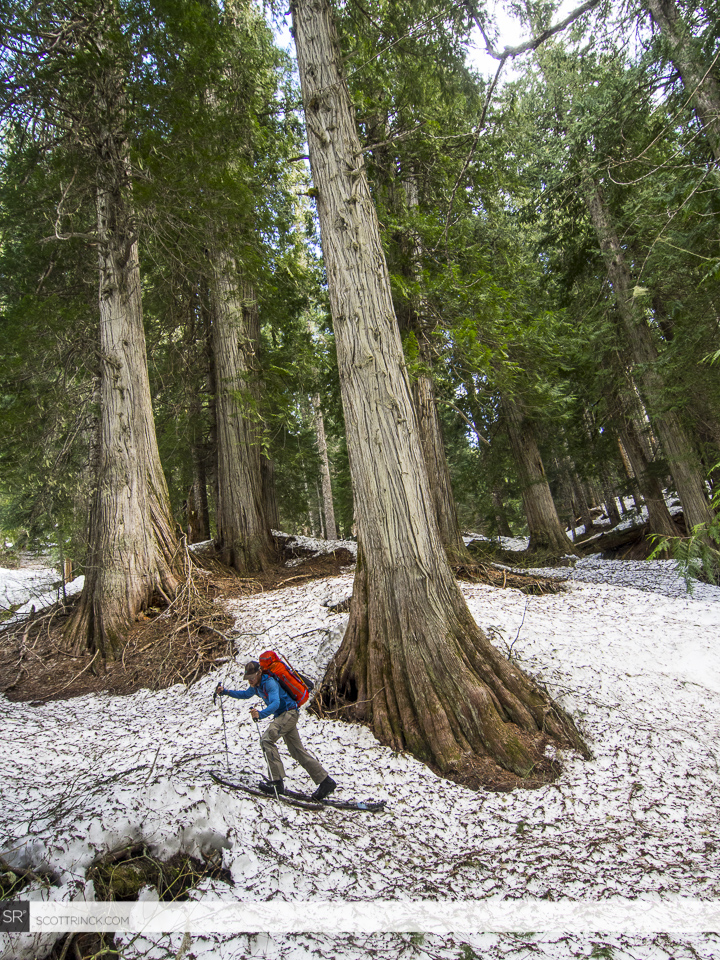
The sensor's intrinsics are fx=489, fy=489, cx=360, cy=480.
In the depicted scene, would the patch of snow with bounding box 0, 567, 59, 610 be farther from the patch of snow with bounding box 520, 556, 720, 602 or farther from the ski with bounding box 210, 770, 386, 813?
the patch of snow with bounding box 520, 556, 720, 602

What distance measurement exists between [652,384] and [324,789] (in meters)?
9.52

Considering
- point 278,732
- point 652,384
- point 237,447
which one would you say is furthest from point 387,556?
point 652,384

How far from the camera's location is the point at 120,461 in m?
6.24

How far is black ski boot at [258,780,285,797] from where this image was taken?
3047 millimetres

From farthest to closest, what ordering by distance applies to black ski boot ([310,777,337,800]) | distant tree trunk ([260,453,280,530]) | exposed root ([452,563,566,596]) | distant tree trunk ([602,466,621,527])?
distant tree trunk ([602,466,621,527]) → distant tree trunk ([260,453,280,530]) → exposed root ([452,563,566,596]) → black ski boot ([310,777,337,800])

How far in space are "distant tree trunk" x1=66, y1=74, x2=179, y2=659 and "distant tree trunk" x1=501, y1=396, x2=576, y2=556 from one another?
27.2 feet

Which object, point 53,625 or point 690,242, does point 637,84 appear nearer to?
point 690,242

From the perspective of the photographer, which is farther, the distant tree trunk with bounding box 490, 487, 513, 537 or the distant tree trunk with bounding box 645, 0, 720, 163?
the distant tree trunk with bounding box 490, 487, 513, 537

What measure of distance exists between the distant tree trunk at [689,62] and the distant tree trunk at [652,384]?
2037 mm

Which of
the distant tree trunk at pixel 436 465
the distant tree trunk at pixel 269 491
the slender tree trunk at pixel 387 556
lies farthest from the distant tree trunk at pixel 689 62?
the distant tree trunk at pixel 269 491

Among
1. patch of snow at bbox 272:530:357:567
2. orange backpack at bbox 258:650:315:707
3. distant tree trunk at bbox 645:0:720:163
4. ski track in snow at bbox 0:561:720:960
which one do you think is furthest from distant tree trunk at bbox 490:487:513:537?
orange backpack at bbox 258:650:315:707

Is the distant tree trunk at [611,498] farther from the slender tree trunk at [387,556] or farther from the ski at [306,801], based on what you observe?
the ski at [306,801]

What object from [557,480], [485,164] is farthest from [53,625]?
[557,480]

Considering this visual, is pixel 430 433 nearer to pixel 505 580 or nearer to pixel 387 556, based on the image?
pixel 505 580
